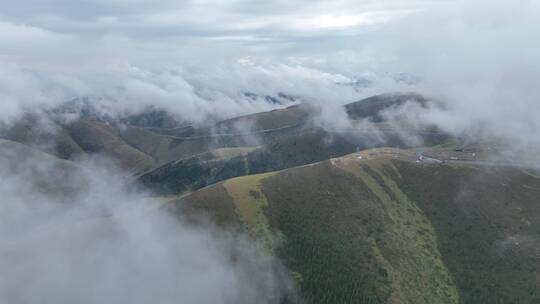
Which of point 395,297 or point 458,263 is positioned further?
point 458,263

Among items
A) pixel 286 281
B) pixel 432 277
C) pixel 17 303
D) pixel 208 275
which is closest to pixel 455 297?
pixel 432 277

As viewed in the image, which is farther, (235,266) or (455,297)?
(235,266)

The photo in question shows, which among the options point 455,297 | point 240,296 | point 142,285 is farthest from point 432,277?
point 142,285

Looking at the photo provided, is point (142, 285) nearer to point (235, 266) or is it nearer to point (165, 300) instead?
point (165, 300)

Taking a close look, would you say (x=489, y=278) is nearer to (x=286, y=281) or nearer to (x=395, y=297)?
(x=395, y=297)

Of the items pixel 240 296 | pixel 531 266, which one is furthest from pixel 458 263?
pixel 240 296

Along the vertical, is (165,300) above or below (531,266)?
below

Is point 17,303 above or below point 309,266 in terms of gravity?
below

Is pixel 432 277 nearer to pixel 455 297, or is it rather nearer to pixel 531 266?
pixel 455 297
